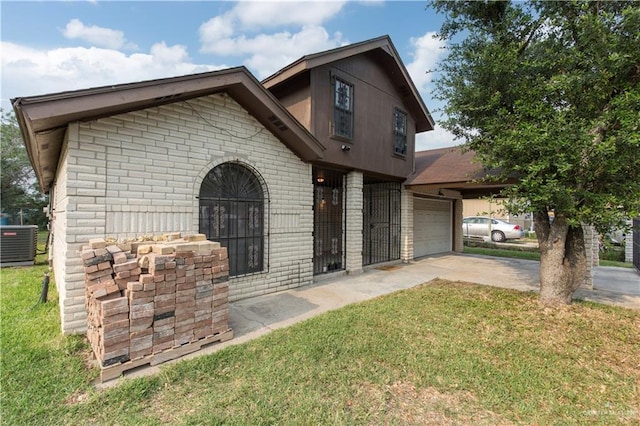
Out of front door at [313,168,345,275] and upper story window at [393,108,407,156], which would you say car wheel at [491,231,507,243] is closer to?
upper story window at [393,108,407,156]

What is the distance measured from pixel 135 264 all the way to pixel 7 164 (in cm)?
2854

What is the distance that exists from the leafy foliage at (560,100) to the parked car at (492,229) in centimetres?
1435

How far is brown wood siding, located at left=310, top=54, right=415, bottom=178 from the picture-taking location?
22.1ft

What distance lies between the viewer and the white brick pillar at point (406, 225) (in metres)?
9.84

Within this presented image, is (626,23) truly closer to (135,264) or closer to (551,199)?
(551,199)

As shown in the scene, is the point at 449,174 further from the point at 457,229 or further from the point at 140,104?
the point at 140,104

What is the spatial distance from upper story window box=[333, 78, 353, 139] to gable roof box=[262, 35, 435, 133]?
2.17 feet

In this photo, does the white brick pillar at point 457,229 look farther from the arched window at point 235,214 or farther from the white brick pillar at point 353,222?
the arched window at point 235,214

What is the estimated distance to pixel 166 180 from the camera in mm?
4461

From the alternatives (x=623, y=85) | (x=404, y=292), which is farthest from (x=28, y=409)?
(x=623, y=85)

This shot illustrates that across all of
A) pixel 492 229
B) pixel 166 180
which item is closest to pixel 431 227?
pixel 492 229

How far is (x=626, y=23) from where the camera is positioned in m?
3.90

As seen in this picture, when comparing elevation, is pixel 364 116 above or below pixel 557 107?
above

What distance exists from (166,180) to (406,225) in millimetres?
7726
